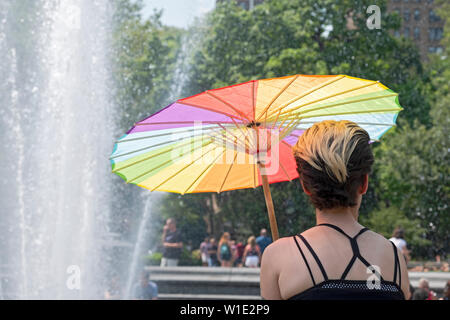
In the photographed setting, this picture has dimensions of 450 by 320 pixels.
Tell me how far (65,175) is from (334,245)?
40.6 ft

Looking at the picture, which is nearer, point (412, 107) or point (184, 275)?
point (184, 275)

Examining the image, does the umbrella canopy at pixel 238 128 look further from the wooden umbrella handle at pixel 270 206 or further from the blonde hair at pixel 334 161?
the blonde hair at pixel 334 161

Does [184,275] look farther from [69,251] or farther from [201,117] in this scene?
[201,117]

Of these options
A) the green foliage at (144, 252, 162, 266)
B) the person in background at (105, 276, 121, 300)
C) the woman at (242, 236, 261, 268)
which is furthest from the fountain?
the woman at (242, 236, 261, 268)

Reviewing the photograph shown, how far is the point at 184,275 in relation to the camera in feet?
37.3

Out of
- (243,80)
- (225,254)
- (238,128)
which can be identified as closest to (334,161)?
(238,128)

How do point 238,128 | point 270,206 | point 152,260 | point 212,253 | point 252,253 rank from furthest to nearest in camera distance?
point 152,260
point 212,253
point 252,253
point 238,128
point 270,206

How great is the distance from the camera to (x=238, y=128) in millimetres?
3449

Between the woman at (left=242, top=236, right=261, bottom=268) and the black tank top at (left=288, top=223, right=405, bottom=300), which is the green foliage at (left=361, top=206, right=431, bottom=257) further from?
the black tank top at (left=288, top=223, right=405, bottom=300)

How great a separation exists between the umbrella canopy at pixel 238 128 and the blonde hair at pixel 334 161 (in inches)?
52.4

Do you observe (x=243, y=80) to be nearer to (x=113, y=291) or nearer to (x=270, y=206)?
(x=113, y=291)

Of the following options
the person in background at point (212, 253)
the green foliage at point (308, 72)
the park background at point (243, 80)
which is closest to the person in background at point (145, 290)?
the person in background at point (212, 253)

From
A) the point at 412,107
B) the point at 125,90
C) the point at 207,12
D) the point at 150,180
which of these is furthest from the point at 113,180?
the point at 150,180
